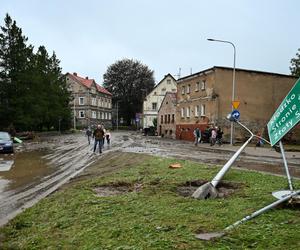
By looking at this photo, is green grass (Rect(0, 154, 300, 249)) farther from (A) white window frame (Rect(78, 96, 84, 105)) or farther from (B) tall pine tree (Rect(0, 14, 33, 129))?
(A) white window frame (Rect(78, 96, 84, 105))

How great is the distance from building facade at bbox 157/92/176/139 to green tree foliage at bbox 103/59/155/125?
37491mm

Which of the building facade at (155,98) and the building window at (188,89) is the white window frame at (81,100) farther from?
the building window at (188,89)

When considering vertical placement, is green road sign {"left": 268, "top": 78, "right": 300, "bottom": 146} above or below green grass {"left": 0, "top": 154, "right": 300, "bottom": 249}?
above

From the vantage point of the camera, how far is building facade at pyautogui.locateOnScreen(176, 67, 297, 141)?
142ft

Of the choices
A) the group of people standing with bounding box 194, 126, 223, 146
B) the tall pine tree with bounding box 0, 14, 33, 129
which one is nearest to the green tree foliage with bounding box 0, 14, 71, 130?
the tall pine tree with bounding box 0, 14, 33, 129

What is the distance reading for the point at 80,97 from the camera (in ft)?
346

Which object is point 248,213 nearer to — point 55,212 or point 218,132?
point 55,212

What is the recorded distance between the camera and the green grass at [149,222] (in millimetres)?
5164

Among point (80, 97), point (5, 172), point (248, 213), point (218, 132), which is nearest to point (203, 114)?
point (218, 132)

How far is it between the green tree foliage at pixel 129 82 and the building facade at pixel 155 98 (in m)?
10.5

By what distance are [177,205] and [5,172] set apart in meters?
10.4

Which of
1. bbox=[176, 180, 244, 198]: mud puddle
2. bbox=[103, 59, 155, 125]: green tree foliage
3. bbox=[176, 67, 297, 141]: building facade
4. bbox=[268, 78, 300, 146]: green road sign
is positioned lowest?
bbox=[176, 180, 244, 198]: mud puddle

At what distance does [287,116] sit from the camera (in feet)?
22.2

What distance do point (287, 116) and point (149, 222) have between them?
3.01 m
